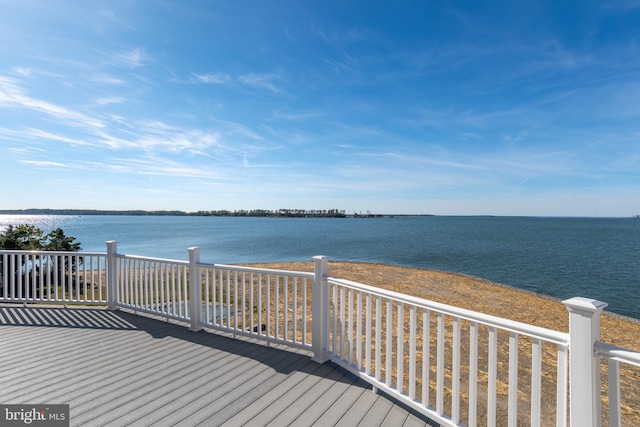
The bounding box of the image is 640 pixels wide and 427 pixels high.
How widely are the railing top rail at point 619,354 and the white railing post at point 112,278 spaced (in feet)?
18.4

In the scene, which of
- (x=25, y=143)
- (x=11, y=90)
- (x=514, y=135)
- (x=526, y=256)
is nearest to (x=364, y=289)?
(x=11, y=90)

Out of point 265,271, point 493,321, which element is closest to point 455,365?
point 493,321

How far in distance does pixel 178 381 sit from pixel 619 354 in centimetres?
308

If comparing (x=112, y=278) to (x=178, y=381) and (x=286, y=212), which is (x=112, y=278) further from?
(x=286, y=212)

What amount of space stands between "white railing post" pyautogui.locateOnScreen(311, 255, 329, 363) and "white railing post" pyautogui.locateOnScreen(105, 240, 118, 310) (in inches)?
141

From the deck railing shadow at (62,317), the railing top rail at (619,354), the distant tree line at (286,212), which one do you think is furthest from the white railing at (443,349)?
the distant tree line at (286,212)

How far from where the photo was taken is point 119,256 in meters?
4.57

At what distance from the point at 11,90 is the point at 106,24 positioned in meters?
2.66

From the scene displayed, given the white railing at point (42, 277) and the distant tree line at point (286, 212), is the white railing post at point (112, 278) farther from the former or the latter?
the distant tree line at point (286, 212)

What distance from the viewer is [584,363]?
1370 millimetres

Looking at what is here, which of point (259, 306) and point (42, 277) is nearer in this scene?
point (259, 306)

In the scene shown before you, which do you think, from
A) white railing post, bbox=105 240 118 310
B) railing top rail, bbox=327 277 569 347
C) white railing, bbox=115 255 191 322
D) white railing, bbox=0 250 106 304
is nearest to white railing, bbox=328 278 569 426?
railing top rail, bbox=327 277 569 347

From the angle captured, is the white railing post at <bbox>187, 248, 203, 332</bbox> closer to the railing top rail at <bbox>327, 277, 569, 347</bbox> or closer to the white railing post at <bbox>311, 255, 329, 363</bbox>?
the white railing post at <bbox>311, 255, 329, 363</bbox>

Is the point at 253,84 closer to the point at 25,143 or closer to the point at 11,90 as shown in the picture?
the point at 11,90
